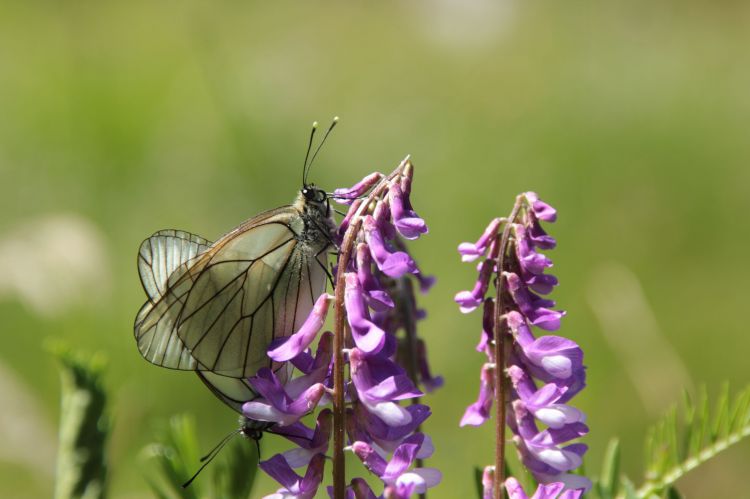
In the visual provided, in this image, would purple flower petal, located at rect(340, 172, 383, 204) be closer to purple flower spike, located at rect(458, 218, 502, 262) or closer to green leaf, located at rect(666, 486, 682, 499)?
purple flower spike, located at rect(458, 218, 502, 262)

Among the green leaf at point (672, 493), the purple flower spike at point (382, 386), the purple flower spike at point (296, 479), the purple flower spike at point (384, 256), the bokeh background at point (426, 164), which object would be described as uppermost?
the bokeh background at point (426, 164)

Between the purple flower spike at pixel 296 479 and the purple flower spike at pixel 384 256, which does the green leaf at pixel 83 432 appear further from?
the purple flower spike at pixel 384 256

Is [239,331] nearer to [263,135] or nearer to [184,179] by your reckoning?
[184,179]

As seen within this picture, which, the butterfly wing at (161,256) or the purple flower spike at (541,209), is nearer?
the purple flower spike at (541,209)

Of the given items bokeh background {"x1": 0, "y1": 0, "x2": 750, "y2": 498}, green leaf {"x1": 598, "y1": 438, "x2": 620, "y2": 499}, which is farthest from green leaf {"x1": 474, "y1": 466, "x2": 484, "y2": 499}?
bokeh background {"x1": 0, "y1": 0, "x2": 750, "y2": 498}

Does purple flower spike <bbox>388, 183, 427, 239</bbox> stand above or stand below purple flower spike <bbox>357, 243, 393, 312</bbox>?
above

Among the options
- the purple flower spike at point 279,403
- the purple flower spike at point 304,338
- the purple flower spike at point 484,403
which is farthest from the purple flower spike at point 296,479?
the purple flower spike at point 484,403

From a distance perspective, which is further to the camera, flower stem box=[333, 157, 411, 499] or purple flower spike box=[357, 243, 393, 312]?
purple flower spike box=[357, 243, 393, 312]
